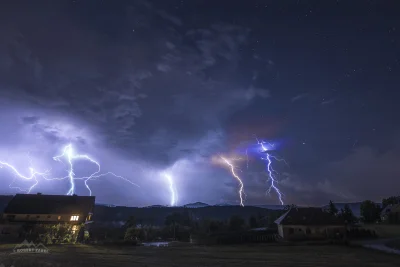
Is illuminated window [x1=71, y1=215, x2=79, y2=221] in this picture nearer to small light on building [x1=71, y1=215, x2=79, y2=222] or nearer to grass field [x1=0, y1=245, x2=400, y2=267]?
small light on building [x1=71, y1=215, x2=79, y2=222]

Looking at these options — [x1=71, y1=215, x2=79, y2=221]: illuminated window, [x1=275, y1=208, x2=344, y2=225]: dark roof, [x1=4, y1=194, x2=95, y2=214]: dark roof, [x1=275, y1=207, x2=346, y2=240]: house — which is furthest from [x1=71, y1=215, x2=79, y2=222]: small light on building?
[x1=275, y1=208, x2=344, y2=225]: dark roof

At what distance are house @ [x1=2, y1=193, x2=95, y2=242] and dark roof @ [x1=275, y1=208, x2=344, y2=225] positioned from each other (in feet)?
109

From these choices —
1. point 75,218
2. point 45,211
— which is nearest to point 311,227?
point 75,218

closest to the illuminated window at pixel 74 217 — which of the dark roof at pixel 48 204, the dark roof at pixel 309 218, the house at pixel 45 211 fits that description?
the house at pixel 45 211

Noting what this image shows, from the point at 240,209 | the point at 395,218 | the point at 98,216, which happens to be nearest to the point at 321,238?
the point at 395,218

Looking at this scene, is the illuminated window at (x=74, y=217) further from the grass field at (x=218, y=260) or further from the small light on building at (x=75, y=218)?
the grass field at (x=218, y=260)

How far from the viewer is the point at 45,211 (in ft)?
150

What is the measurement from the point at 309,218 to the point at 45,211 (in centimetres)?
4546

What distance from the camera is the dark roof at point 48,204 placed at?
45519 mm

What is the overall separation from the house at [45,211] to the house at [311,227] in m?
32.5

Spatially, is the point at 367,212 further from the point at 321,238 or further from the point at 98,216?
the point at 98,216

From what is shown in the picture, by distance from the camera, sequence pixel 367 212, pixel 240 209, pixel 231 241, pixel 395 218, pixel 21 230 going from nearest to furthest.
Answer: pixel 231 241, pixel 21 230, pixel 395 218, pixel 367 212, pixel 240 209

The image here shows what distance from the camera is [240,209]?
433 ft

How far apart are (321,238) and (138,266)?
28877mm
